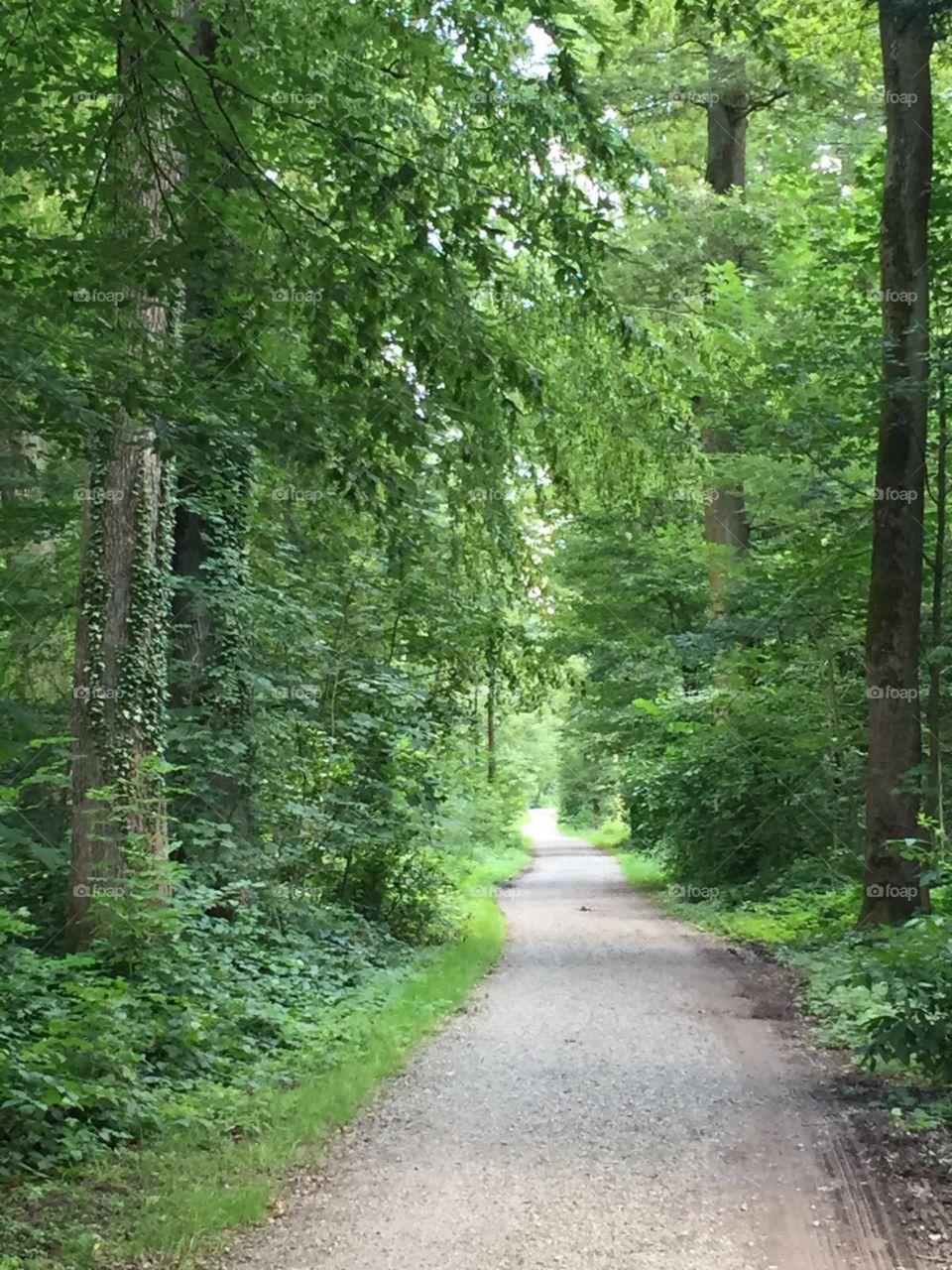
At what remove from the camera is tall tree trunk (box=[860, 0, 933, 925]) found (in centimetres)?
962

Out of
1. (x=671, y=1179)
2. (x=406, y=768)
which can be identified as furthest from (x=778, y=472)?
(x=671, y=1179)

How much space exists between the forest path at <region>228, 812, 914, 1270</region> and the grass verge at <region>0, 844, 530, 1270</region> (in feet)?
0.57

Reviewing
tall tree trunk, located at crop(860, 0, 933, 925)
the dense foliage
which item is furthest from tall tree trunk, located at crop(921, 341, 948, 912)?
tall tree trunk, located at crop(860, 0, 933, 925)

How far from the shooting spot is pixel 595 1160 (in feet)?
17.4

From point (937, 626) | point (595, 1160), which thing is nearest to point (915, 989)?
point (595, 1160)

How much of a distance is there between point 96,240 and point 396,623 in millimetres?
7265

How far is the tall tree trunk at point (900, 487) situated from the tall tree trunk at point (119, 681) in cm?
631

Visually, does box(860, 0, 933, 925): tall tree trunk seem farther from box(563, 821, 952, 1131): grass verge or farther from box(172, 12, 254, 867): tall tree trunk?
box(172, 12, 254, 867): tall tree trunk

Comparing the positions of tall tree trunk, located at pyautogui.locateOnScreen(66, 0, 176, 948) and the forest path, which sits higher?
tall tree trunk, located at pyautogui.locateOnScreen(66, 0, 176, 948)

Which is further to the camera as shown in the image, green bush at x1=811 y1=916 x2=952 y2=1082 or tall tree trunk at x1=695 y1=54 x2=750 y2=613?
tall tree trunk at x1=695 y1=54 x2=750 y2=613

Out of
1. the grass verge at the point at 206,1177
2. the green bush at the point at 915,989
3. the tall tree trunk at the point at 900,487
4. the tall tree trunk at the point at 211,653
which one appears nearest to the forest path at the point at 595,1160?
the grass verge at the point at 206,1177

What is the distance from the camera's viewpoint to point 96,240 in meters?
5.06

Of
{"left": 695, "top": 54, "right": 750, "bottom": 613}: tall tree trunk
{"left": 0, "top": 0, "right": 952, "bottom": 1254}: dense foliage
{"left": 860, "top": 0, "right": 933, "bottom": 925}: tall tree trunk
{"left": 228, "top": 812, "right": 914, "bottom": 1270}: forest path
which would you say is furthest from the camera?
{"left": 695, "top": 54, "right": 750, "bottom": 613}: tall tree trunk

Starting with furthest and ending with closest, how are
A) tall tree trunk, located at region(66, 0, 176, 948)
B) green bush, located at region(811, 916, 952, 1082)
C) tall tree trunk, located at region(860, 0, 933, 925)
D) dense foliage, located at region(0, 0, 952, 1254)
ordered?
A: tall tree trunk, located at region(860, 0, 933, 925) → tall tree trunk, located at region(66, 0, 176, 948) → green bush, located at region(811, 916, 952, 1082) → dense foliage, located at region(0, 0, 952, 1254)
